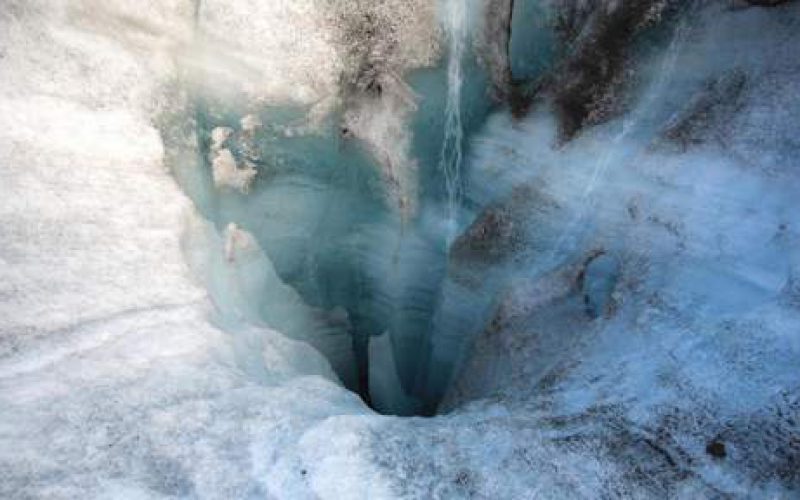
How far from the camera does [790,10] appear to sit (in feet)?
10.4

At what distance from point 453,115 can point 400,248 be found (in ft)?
3.14

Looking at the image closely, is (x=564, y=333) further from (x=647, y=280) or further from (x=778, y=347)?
(x=778, y=347)

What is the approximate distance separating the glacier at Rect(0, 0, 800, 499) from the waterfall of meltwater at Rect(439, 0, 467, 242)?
0.02 meters

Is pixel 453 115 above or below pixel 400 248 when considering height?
above

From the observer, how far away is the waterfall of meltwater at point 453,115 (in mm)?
4047

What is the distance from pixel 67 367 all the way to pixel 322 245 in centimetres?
248

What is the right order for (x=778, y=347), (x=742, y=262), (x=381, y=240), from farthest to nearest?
(x=381, y=240), (x=742, y=262), (x=778, y=347)

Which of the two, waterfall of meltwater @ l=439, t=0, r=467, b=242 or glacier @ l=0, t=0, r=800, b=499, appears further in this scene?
waterfall of meltwater @ l=439, t=0, r=467, b=242

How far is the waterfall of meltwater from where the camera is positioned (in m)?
4.05

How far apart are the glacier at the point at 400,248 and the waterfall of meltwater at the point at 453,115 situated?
18 millimetres

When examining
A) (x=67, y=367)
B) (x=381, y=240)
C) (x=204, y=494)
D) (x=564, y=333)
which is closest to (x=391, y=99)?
(x=381, y=240)

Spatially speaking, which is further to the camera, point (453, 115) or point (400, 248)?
point (400, 248)

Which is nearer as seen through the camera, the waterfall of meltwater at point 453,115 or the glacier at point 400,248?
the glacier at point 400,248

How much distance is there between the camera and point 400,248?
15.0ft
